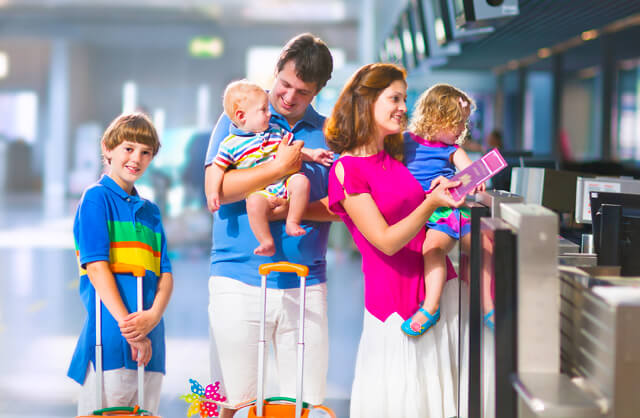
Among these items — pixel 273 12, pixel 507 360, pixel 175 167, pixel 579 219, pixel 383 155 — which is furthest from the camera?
pixel 273 12

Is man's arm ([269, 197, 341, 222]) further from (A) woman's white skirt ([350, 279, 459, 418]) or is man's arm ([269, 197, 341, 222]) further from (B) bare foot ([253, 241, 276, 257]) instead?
(A) woman's white skirt ([350, 279, 459, 418])

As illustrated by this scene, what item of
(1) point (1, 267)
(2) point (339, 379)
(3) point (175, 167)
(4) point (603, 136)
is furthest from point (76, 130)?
(2) point (339, 379)

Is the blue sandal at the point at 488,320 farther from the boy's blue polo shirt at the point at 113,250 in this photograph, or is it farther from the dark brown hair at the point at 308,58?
the boy's blue polo shirt at the point at 113,250

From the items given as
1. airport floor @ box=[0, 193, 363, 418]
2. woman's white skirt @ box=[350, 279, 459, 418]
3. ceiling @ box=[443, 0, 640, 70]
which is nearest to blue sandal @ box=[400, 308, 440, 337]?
woman's white skirt @ box=[350, 279, 459, 418]

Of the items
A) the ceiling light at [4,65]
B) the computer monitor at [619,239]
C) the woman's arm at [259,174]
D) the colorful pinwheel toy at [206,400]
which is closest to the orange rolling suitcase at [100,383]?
the colorful pinwheel toy at [206,400]

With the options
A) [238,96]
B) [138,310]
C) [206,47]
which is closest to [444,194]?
[238,96]

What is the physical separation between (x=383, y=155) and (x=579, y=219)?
1131 millimetres

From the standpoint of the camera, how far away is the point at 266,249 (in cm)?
214

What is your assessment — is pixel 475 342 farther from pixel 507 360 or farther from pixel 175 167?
pixel 175 167

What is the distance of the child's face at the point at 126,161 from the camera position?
221 cm

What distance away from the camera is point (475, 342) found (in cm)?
176

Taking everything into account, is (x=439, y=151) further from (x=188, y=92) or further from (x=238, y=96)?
(x=188, y=92)

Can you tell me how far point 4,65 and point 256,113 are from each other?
1442cm

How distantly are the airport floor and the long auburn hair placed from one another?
2.21m
